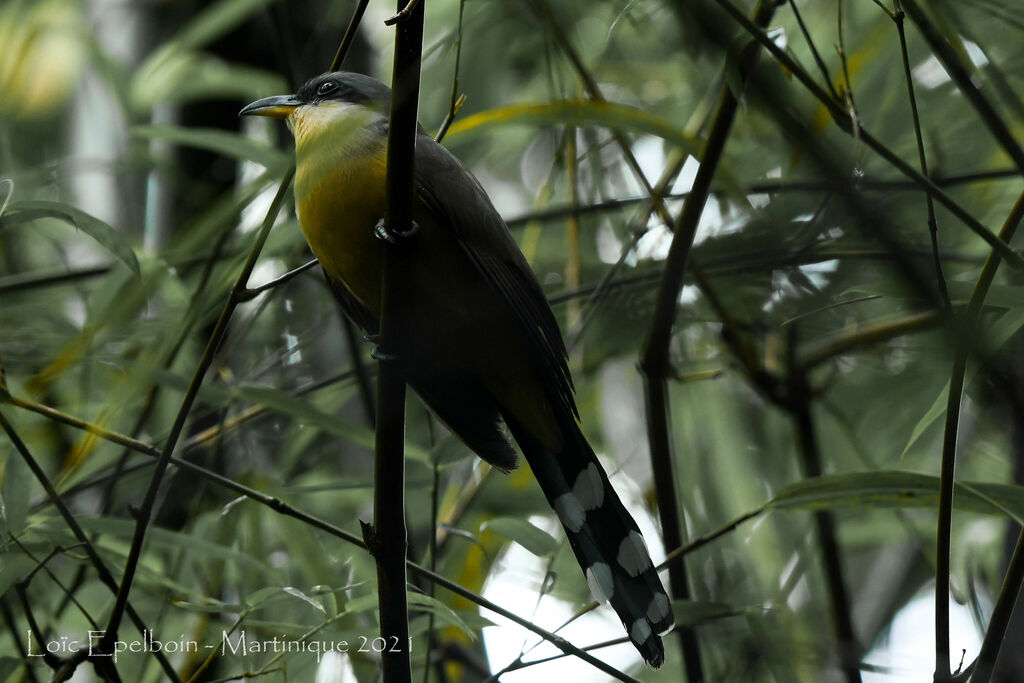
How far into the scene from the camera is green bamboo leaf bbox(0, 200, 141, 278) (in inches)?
61.4

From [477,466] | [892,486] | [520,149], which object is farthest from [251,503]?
[520,149]

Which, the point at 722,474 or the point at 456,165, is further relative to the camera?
the point at 722,474

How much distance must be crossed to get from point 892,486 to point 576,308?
119 centimetres

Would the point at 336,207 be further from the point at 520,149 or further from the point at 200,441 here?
the point at 520,149

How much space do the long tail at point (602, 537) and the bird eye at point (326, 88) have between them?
93 cm

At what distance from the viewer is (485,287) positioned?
84.4 inches

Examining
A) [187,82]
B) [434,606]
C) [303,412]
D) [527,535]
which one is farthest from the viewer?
[187,82]

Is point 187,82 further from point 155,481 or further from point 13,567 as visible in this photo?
point 155,481

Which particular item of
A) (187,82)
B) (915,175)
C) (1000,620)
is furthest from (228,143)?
(1000,620)

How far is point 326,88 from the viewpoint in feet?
8.32

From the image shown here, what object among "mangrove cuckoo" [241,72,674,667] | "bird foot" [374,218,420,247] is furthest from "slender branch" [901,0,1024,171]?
"mangrove cuckoo" [241,72,674,667]

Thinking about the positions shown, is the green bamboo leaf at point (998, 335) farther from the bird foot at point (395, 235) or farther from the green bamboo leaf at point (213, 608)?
the green bamboo leaf at point (213, 608)

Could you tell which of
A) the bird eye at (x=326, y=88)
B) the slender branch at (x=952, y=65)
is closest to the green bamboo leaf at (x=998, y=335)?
the slender branch at (x=952, y=65)

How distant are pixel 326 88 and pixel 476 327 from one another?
0.78 m
